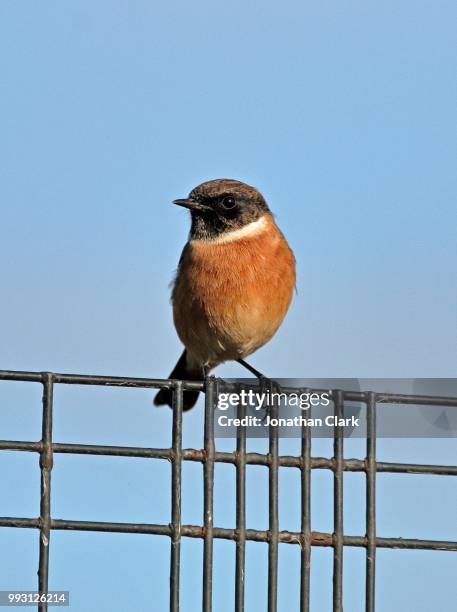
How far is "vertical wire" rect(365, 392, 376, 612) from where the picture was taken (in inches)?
148

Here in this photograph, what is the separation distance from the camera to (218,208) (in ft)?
23.0

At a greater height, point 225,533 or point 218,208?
point 218,208

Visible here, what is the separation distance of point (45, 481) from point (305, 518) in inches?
34.6

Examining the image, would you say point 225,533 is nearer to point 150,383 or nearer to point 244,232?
point 150,383

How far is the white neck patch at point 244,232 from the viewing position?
22.5 feet

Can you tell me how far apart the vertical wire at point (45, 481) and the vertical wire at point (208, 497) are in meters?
0.49

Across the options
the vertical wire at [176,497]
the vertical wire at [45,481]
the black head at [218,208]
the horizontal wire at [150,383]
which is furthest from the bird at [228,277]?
the vertical wire at [45,481]

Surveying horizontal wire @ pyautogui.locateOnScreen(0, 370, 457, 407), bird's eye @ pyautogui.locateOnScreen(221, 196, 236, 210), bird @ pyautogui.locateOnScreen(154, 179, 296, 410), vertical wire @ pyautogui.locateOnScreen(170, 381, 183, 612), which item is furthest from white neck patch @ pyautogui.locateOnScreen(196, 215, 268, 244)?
vertical wire @ pyautogui.locateOnScreen(170, 381, 183, 612)

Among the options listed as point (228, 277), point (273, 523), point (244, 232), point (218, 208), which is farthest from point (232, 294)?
point (273, 523)

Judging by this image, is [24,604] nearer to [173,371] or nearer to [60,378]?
[60,378]

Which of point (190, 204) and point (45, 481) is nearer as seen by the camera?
point (45, 481)

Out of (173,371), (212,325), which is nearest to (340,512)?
(212,325)

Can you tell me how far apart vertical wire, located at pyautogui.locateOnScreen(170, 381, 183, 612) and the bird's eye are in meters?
3.44

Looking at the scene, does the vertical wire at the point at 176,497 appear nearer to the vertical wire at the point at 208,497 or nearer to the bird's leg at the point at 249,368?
the vertical wire at the point at 208,497
